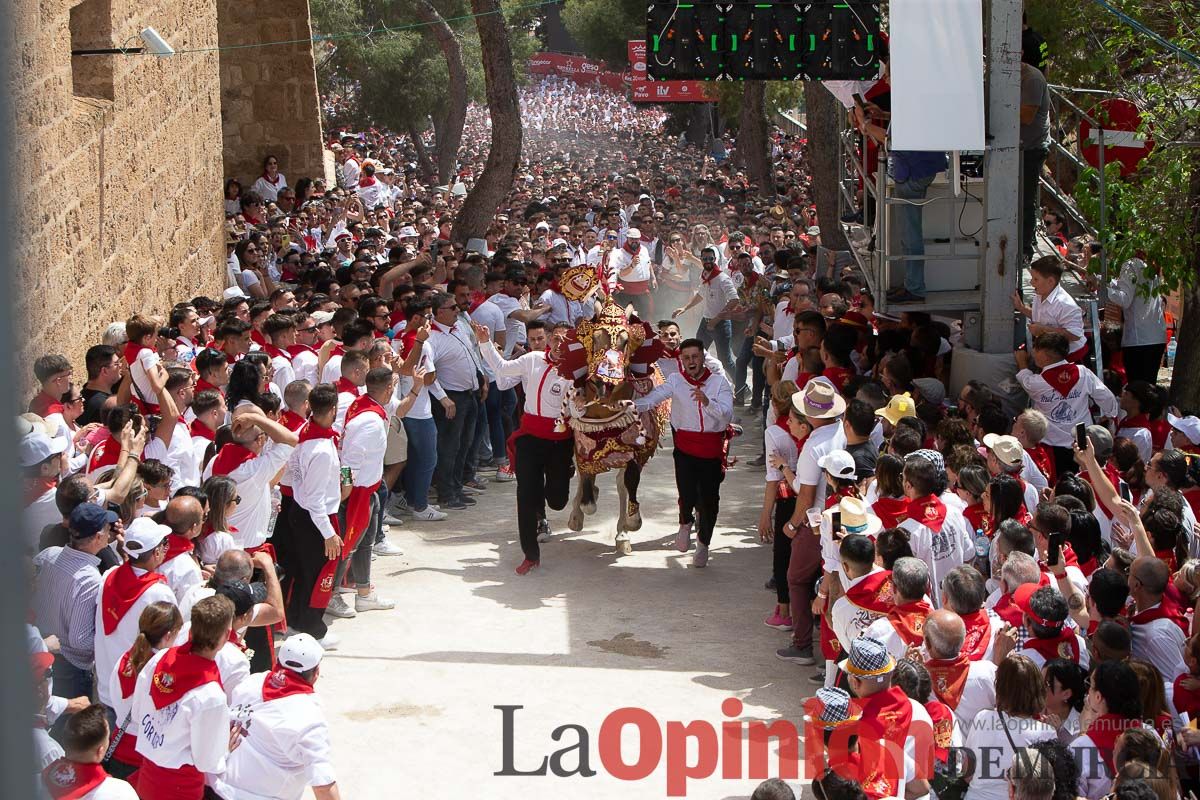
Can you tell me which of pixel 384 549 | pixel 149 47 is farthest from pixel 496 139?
pixel 384 549

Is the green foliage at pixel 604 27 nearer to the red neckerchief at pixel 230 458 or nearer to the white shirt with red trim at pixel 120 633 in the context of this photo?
the red neckerchief at pixel 230 458

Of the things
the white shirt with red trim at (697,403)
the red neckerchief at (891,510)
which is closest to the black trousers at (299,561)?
the white shirt with red trim at (697,403)

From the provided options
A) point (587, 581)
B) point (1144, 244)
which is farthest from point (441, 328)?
point (1144, 244)

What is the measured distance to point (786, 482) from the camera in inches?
325

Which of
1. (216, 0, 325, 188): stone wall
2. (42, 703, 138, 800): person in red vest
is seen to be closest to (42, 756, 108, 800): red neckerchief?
(42, 703, 138, 800): person in red vest

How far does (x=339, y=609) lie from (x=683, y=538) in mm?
2645

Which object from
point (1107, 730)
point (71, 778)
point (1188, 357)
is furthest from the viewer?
point (1188, 357)

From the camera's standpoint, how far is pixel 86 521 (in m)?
5.89

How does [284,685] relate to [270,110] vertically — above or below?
below

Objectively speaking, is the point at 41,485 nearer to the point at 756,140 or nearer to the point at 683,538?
the point at 683,538

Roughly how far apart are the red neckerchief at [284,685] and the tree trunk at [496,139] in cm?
1257

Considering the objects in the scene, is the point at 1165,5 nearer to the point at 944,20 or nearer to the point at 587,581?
the point at 944,20

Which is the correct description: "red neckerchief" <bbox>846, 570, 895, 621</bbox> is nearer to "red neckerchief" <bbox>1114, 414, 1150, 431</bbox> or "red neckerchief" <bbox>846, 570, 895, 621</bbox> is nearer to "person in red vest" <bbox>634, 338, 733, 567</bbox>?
"red neckerchief" <bbox>1114, 414, 1150, 431</bbox>

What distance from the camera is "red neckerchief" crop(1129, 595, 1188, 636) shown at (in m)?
5.65
